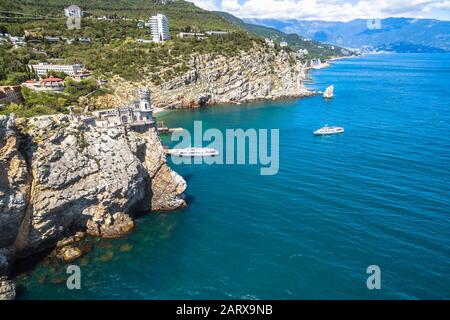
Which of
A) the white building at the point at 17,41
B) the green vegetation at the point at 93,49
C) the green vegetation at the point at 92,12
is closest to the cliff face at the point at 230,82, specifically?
the green vegetation at the point at 93,49

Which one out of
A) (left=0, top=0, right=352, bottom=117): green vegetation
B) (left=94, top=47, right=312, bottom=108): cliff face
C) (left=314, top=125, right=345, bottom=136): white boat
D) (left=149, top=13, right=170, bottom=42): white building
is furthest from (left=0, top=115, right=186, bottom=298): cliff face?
(left=149, top=13, right=170, bottom=42): white building

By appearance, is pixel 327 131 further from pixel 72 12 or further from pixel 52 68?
pixel 72 12

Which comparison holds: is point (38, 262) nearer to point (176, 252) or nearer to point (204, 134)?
point (176, 252)

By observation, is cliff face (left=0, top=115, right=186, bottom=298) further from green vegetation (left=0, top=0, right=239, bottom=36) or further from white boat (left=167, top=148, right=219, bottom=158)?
green vegetation (left=0, top=0, right=239, bottom=36)

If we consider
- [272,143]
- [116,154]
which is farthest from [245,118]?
[116,154]

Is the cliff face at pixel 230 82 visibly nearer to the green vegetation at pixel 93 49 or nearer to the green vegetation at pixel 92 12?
the green vegetation at pixel 93 49
